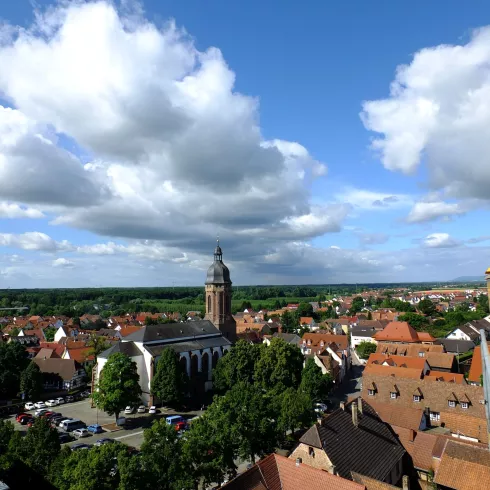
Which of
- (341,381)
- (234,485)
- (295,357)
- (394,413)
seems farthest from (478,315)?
(234,485)

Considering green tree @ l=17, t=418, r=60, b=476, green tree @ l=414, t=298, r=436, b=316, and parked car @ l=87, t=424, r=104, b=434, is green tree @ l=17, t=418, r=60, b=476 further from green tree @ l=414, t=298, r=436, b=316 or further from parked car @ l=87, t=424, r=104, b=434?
green tree @ l=414, t=298, r=436, b=316

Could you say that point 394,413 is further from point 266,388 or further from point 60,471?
point 60,471

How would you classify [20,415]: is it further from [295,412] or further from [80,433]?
[295,412]

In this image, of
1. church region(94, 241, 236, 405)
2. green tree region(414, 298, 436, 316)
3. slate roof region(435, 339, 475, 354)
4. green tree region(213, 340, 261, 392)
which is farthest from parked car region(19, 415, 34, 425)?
green tree region(414, 298, 436, 316)

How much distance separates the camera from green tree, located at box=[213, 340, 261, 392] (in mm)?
54688

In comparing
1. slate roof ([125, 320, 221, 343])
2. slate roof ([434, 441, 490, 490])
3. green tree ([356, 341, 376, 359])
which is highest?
slate roof ([125, 320, 221, 343])

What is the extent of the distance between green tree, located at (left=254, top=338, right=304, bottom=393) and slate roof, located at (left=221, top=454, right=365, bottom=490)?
2812cm

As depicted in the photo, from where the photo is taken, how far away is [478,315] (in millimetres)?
119625

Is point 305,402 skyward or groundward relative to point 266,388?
skyward

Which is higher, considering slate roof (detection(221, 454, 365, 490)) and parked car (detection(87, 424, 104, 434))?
Answer: slate roof (detection(221, 454, 365, 490))

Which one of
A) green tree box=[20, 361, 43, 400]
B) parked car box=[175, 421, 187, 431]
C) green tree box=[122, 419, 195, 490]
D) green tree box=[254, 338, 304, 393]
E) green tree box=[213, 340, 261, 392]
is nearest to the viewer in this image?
green tree box=[122, 419, 195, 490]

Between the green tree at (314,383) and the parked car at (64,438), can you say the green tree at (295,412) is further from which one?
the parked car at (64,438)

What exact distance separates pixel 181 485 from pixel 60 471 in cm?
742

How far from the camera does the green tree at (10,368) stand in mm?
57438
